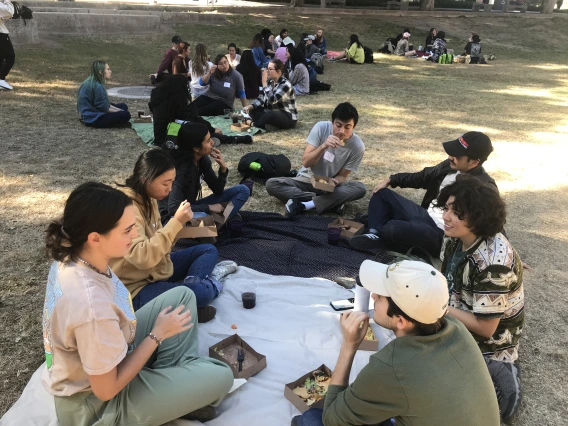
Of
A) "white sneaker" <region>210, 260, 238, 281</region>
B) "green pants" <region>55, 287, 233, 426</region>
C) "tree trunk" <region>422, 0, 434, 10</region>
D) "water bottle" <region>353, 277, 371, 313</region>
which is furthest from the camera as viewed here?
"tree trunk" <region>422, 0, 434, 10</region>

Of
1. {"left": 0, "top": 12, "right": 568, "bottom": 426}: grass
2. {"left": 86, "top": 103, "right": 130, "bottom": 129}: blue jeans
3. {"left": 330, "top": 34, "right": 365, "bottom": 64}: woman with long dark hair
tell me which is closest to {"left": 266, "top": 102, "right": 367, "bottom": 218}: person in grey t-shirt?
{"left": 0, "top": 12, "right": 568, "bottom": 426}: grass

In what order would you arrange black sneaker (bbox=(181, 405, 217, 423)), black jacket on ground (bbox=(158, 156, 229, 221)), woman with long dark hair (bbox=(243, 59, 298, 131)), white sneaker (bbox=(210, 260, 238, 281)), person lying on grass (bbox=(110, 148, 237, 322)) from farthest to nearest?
woman with long dark hair (bbox=(243, 59, 298, 131)) < black jacket on ground (bbox=(158, 156, 229, 221)) < white sneaker (bbox=(210, 260, 238, 281)) < person lying on grass (bbox=(110, 148, 237, 322)) < black sneaker (bbox=(181, 405, 217, 423))

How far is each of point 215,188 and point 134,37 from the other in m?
14.8

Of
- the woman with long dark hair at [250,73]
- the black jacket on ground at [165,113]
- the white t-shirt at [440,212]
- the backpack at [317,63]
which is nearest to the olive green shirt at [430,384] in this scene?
the white t-shirt at [440,212]

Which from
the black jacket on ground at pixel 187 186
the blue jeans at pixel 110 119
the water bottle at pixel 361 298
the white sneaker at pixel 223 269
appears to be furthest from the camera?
the blue jeans at pixel 110 119

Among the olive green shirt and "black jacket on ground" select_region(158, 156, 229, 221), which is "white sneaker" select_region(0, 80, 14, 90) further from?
the olive green shirt

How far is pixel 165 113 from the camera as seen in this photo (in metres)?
6.50

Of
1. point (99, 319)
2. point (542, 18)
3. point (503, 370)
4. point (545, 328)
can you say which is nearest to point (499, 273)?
point (503, 370)

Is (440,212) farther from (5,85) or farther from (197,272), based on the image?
(5,85)

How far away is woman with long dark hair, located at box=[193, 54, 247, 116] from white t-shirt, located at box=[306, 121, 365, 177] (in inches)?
167

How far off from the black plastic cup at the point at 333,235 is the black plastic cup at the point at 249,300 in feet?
4.22

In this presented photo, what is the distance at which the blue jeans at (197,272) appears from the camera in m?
3.28

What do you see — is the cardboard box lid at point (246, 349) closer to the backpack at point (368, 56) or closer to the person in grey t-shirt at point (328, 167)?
Result: the person in grey t-shirt at point (328, 167)

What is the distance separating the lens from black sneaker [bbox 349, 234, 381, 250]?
4.45 m
